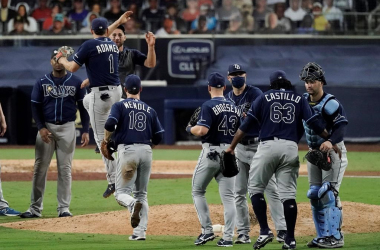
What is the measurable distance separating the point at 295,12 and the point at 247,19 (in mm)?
1449

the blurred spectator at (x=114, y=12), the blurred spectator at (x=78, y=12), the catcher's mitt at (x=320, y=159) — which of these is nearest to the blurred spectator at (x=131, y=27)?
the blurred spectator at (x=114, y=12)

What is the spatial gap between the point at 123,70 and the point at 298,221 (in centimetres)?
306

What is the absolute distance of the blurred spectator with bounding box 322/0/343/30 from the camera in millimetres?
21953

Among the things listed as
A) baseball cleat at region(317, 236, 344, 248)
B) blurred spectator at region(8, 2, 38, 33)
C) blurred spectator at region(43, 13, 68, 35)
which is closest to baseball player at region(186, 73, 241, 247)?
baseball cleat at region(317, 236, 344, 248)

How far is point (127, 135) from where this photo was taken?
8.23m

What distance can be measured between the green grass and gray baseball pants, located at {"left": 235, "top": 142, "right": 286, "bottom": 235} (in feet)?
28.5

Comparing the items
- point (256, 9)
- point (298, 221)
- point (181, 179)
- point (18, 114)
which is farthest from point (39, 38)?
point (298, 221)

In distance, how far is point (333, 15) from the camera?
21953mm

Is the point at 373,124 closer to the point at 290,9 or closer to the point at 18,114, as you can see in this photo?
the point at 290,9

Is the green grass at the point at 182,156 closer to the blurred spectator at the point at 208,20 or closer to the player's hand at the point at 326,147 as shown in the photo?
the blurred spectator at the point at 208,20

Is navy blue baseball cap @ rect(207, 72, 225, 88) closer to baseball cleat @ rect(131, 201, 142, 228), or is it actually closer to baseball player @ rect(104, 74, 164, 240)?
baseball player @ rect(104, 74, 164, 240)

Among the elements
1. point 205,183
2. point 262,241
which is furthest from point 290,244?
point 205,183

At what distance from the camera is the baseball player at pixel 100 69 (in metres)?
9.35

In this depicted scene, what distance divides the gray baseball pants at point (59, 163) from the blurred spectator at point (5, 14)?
1343 centimetres
